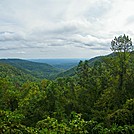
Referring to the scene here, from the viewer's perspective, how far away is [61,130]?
11.2m

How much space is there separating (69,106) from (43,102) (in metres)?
3.41

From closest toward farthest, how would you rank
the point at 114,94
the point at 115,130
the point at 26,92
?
the point at 115,130 < the point at 114,94 < the point at 26,92

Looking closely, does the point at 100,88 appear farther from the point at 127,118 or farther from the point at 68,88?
the point at 127,118

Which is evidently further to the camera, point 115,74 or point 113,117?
point 115,74

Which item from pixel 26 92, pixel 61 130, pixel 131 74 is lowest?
pixel 26 92

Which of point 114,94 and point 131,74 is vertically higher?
point 131,74

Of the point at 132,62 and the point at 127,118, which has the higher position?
the point at 132,62

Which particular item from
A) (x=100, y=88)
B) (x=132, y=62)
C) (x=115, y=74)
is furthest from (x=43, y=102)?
(x=132, y=62)

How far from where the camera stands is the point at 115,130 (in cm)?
1234

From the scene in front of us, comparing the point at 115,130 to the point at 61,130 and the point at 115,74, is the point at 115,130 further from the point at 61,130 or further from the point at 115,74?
the point at 115,74

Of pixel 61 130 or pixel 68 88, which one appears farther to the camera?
pixel 68 88

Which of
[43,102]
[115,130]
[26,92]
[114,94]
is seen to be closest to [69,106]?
[43,102]

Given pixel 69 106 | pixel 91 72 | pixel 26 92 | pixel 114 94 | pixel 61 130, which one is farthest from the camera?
pixel 26 92

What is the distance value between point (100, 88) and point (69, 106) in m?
4.61
